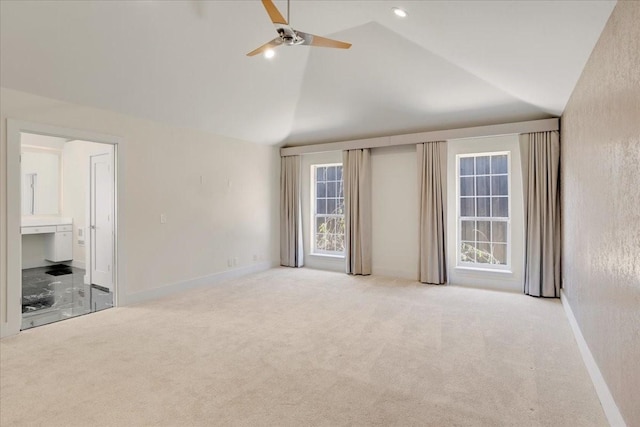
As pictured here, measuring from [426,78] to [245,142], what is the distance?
341 centimetres

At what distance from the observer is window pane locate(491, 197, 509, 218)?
17.0 feet

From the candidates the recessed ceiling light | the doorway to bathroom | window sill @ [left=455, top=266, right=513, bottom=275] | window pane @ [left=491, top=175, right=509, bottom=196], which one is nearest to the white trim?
window pane @ [left=491, top=175, right=509, bottom=196]

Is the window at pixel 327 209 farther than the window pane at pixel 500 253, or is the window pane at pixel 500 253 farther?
the window at pixel 327 209

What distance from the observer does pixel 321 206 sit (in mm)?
6984

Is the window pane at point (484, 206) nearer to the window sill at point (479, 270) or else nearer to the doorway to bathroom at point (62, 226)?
the window sill at point (479, 270)

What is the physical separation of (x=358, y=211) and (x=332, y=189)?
0.96 metres

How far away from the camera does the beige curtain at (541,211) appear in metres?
4.55

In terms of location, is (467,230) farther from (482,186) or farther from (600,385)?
(600,385)

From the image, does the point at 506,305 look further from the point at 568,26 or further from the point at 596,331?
the point at 568,26

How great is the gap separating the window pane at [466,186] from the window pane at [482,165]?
0.18 metres

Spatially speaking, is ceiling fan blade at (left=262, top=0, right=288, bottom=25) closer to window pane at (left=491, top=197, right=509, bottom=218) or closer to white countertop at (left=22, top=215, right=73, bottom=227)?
window pane at (left=491, top=197, right=509, bottom=218)

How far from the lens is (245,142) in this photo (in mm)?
6238

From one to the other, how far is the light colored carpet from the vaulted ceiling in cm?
257

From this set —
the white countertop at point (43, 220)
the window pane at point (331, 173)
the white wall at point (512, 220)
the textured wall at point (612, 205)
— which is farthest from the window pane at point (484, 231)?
the white countertop at point (43, 220)
